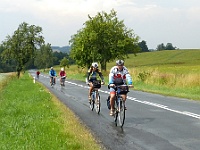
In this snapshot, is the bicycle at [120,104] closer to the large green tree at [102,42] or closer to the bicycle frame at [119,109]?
the bicycle frame at [119,109]

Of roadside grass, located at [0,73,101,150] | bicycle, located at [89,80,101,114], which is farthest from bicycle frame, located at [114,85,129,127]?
bicycle, located at [89,80,101,114]

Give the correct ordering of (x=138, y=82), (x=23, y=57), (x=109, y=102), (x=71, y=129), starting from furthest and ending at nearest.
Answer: (x=23, y=57) < (x=138, y=82) < (x=109, y=102) < (x=71, y=129)

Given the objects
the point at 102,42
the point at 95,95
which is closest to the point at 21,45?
the point at 102,42

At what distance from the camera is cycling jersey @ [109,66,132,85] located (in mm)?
10906

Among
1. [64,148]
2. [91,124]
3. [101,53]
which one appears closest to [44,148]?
[64,148]

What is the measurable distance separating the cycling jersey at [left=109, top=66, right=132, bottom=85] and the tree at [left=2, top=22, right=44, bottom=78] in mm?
43650

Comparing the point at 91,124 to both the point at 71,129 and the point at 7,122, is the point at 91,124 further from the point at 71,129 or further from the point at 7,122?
the point at 7,122

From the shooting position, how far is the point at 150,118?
477 inches

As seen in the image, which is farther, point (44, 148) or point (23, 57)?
point (23, 57)

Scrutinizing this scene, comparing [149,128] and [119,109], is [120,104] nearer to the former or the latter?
[119,109]

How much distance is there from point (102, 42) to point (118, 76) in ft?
166

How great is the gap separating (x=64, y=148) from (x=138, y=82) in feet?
88.3

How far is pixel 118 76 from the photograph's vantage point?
36.0ft

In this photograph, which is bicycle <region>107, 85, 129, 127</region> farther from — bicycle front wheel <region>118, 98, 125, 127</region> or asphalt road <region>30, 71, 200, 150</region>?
asphalt road <region>30, 71, 200, 150</region>
